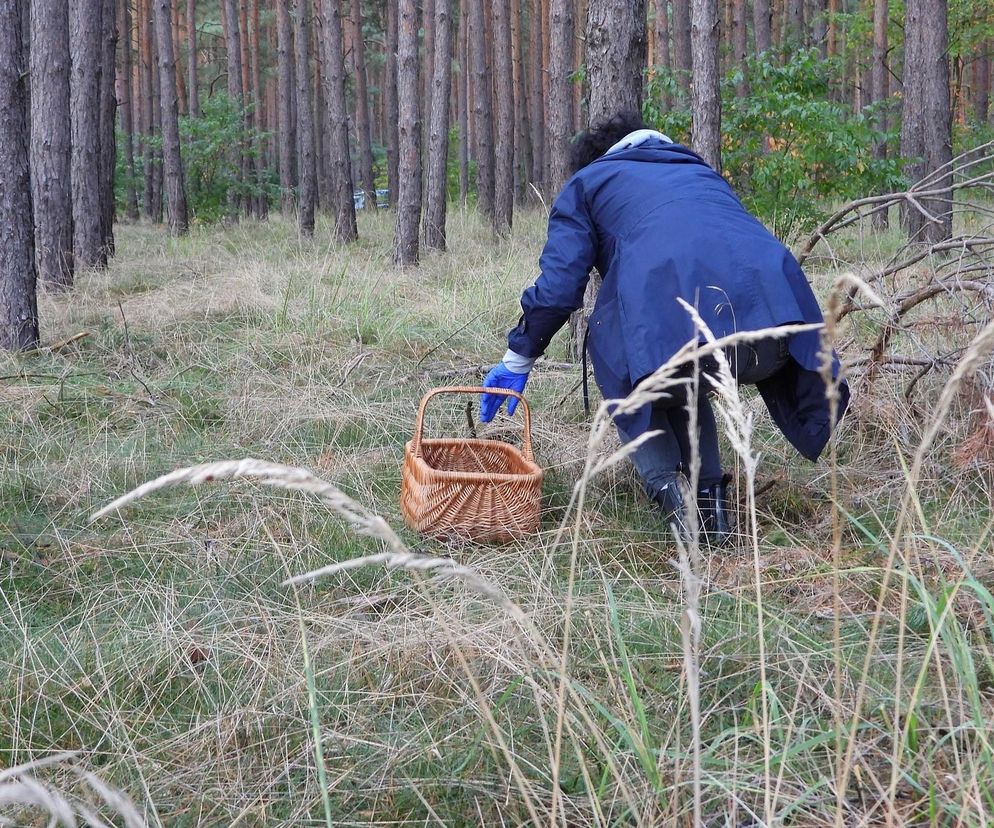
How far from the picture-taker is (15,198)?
17.2ft

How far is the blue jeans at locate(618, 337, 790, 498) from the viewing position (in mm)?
3167

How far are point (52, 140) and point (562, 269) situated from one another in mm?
5487

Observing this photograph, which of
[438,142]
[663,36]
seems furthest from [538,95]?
[438,142]

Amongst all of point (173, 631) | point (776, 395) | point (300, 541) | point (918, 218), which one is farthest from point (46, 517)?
point (918, 218)

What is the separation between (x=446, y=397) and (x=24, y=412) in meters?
1.84

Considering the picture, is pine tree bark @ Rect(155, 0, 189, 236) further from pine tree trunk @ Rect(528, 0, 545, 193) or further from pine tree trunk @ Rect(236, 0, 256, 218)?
pine tree trunk @ Rect(528, 0, 545, 193)

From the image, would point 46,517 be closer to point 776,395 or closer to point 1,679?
point 1,679

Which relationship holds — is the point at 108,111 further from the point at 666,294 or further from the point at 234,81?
the point at 666,294

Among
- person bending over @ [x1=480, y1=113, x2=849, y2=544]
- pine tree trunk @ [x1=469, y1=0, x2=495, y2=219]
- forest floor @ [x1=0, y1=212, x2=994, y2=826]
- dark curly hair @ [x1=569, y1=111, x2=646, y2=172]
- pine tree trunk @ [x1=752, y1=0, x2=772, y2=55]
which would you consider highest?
pine tree trunk @ [x1=752, y1=0, x2=772, y2=55]

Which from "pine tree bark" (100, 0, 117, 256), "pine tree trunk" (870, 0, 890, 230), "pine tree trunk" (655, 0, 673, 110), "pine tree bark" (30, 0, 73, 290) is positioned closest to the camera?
"pine tree bark" (30, 0, 73, 290)

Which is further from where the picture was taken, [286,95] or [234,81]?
[286,95]

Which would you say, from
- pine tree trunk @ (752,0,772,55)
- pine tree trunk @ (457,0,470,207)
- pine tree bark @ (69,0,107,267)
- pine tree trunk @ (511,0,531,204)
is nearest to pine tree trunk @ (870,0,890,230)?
pine tree trunk @ (752,0,772,55)

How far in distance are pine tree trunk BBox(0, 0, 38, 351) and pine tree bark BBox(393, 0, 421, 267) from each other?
4.45 meters

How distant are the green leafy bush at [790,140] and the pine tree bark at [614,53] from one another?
3262 mm
